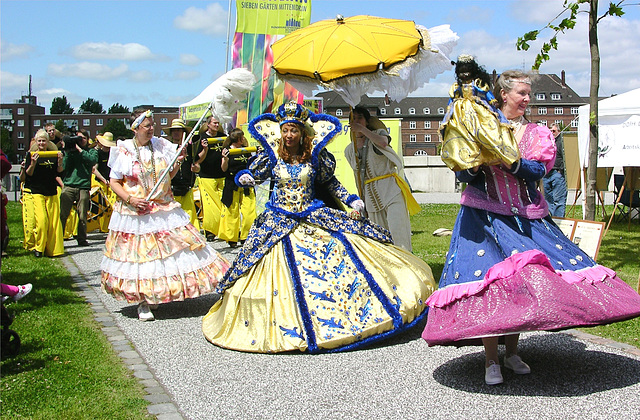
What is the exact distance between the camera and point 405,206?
7344mm

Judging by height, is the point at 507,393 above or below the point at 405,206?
below

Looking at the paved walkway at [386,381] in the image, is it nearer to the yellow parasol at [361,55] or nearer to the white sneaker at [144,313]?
the white sneaker at [144,313]

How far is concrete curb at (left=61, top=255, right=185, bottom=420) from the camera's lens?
13.4ft

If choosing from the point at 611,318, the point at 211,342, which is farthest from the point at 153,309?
the point at 611,318

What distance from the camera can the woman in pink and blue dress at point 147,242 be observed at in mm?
6371

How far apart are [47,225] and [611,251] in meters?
8.39

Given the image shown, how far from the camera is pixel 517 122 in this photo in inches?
175

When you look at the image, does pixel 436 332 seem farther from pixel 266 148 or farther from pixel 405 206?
pixel 405 206

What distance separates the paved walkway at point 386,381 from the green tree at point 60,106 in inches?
5363

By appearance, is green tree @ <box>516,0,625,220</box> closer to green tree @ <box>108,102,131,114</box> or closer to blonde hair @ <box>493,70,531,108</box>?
blonde hair @ <box>493,70,531,108</box>

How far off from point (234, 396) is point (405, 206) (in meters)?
3.57

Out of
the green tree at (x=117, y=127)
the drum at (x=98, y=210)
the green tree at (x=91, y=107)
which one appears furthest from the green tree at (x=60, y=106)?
the drum at (x=98, y=210)

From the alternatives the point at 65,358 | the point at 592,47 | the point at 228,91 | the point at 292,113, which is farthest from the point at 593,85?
the point at 65,358

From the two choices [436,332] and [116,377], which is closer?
[436,332]
